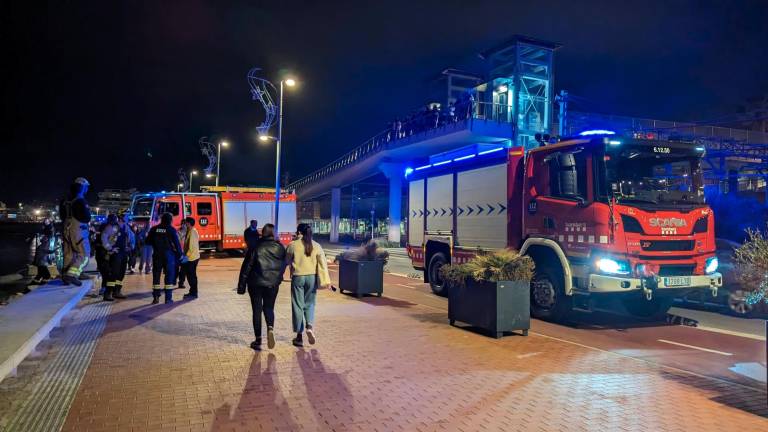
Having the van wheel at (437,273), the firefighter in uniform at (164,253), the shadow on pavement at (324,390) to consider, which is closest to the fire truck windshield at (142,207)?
the firefighter in uniform at (164,253)

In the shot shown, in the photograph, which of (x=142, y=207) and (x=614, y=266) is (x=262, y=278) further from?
(x=142, y=207)

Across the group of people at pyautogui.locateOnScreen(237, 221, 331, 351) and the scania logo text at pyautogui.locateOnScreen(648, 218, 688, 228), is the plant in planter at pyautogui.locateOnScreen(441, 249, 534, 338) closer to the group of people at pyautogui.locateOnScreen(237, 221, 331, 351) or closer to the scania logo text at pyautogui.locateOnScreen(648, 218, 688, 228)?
the scania logo text at pyautogui.locateOnScreen(648, 218, 688, 228)

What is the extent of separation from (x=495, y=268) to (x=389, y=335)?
1.93 metres

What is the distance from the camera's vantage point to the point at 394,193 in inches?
1544

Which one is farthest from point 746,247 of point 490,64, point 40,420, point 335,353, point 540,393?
point 490,64

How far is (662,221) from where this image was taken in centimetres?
878

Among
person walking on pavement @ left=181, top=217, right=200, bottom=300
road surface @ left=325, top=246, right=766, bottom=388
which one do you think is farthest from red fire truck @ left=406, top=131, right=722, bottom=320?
person walking on pavement @ left=181, top=217, right=200, bottom=300

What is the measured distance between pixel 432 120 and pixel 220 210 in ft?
39.6

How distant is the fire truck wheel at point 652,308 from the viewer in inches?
410

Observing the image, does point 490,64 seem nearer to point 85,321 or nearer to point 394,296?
point 394,296

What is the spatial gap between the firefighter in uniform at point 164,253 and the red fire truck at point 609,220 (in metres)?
6.87

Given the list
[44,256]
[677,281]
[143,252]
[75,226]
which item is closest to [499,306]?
[677,281]

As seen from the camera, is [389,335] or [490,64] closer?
[389,335]

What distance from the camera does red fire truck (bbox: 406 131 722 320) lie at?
8602 millimetres
